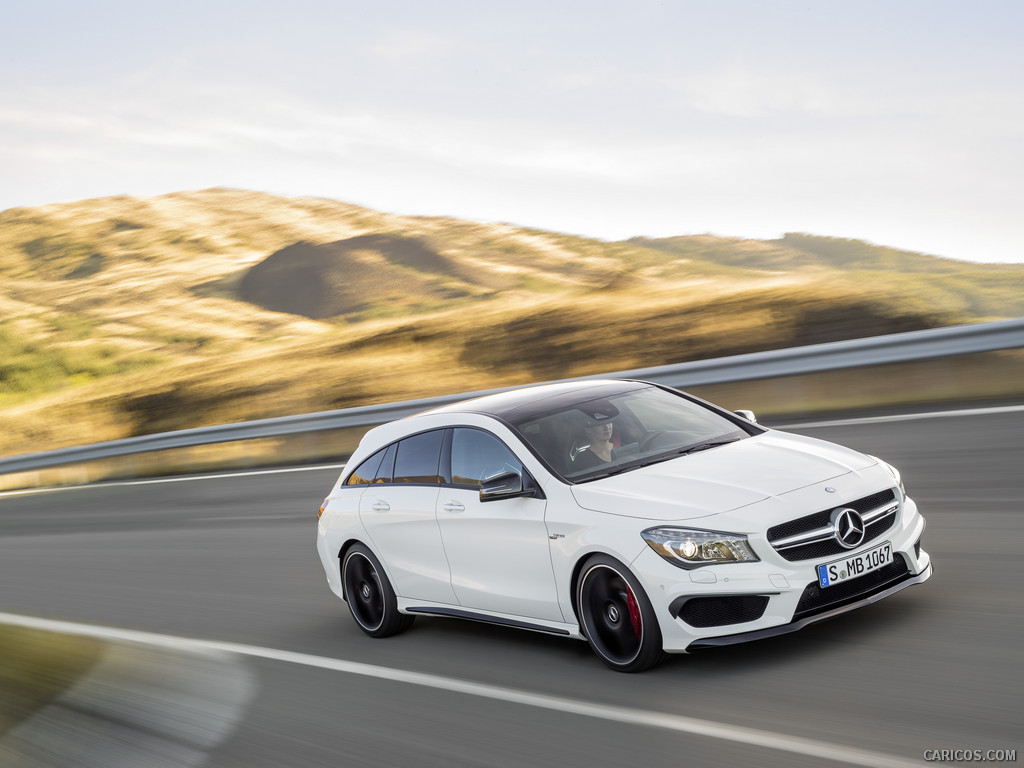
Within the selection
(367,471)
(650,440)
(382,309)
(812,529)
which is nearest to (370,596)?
(367,471)

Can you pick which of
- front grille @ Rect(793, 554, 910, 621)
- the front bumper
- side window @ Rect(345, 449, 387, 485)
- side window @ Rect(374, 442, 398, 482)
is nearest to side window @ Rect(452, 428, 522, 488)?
side window @ Rect(374, 442, 398, 482)

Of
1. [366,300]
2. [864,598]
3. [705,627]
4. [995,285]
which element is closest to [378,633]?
[705,627]

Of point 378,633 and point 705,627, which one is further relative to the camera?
point 378,633

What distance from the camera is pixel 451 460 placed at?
7277 millimetres

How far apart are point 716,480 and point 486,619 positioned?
1735 mm

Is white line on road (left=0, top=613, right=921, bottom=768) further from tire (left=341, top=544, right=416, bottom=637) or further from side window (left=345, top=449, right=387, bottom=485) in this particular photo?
side window (left=345, top=449, right=387, bottom=485)

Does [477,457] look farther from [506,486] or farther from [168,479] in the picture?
[168,479]

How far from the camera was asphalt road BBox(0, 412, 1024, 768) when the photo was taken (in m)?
4.99

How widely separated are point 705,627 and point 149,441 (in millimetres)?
15866

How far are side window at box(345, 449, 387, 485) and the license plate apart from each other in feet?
11.2

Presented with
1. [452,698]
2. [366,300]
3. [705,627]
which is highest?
[705,627]

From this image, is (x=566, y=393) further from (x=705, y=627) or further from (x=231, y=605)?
(x=231, y=605)

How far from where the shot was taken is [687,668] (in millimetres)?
5941

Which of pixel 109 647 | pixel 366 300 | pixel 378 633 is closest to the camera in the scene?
pixel 378 633
